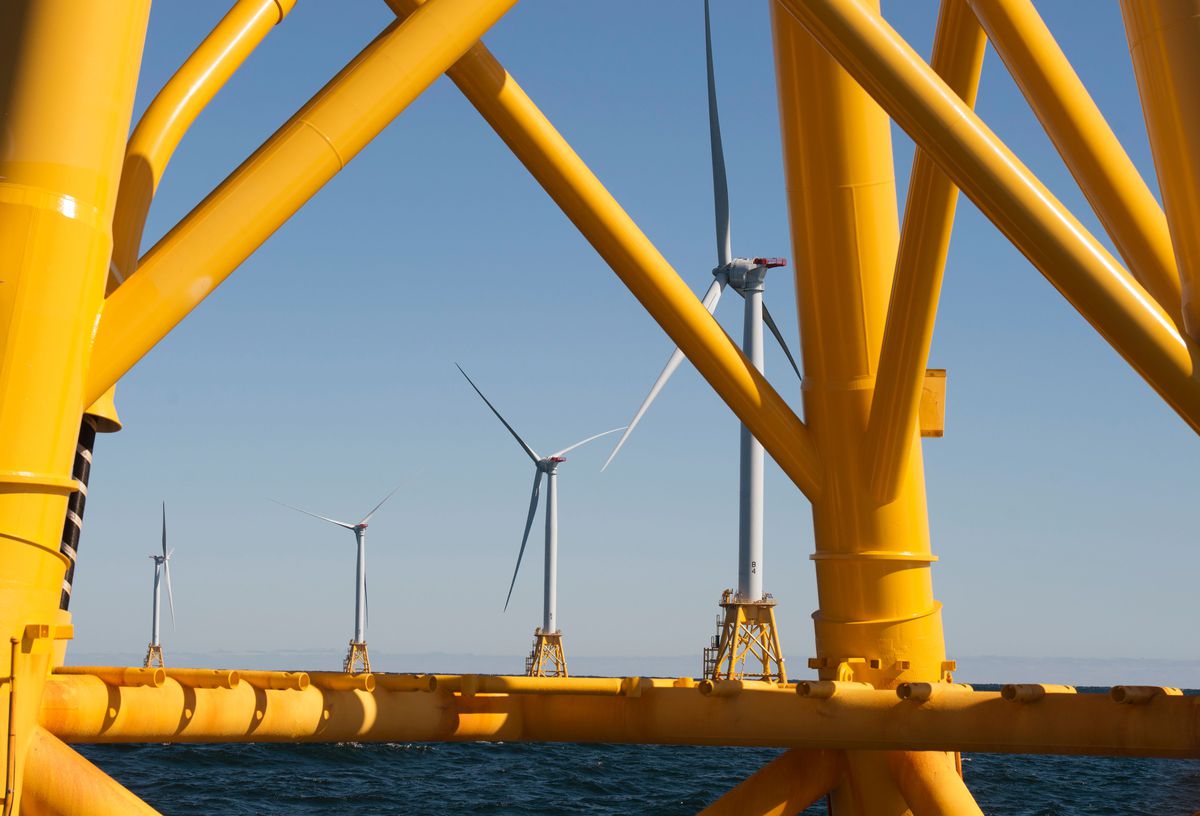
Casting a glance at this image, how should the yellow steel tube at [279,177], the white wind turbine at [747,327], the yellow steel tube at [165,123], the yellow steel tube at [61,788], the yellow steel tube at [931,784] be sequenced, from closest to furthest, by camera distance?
the yellow steel tube at [61,788] → the yellow steel tube at [279,177] → the yellow steel tube at [165,123] → the yellow steel tube at [931,784] → the white wind turbine at [747,327]

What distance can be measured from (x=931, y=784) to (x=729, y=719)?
2358mm

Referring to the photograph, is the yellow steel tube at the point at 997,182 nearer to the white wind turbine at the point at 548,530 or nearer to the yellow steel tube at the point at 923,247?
the yellow steel tube at the point at 923,247

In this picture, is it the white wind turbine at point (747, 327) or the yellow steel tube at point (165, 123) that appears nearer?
the yellow steel tube at point (165, 123)

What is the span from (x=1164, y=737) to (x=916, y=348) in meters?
3.35

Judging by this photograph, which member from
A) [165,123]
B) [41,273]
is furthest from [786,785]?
[41,273]

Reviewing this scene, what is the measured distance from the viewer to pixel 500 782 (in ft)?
177

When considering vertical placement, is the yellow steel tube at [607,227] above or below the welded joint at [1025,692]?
above

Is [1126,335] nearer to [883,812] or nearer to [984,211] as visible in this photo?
[984,211]

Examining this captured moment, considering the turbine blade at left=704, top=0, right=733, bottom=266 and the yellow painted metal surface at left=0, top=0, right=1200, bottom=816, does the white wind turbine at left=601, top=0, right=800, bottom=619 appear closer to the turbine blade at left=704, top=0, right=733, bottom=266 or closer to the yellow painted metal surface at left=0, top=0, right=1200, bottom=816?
the turbine blade at left=704, top=0, right=733, bottom=266

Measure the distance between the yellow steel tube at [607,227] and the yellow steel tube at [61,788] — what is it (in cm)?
549

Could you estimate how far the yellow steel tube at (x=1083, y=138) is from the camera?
9.03 metres

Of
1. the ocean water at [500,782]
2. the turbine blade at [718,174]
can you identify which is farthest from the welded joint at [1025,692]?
the turbine blade at [718,174]

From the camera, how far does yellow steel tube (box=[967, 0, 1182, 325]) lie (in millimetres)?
9031

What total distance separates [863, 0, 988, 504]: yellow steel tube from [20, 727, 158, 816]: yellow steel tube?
21.5 ft
